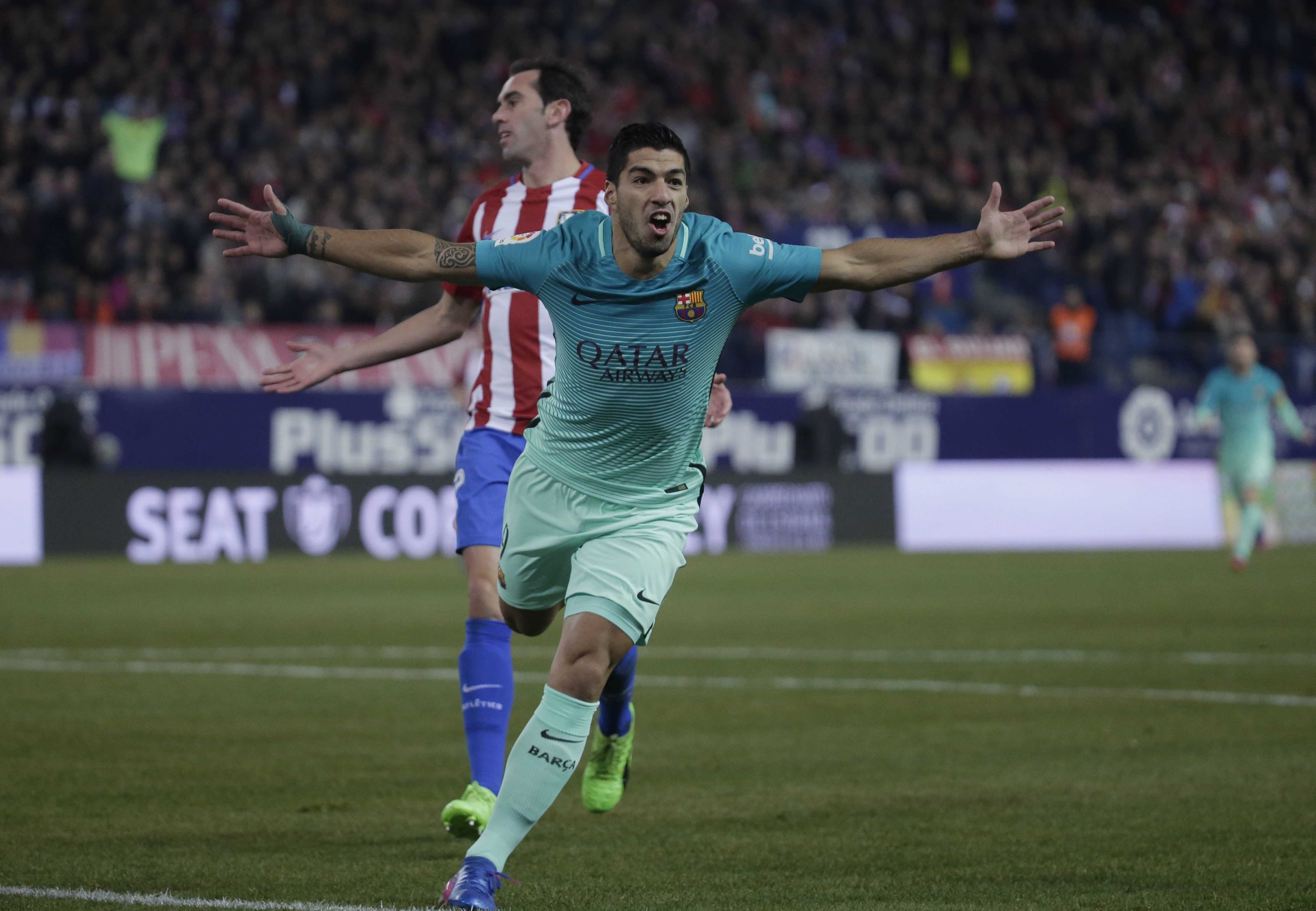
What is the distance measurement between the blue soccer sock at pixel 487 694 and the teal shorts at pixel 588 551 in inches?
20.0

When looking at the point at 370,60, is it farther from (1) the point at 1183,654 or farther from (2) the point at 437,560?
(1) the point at 1183,654

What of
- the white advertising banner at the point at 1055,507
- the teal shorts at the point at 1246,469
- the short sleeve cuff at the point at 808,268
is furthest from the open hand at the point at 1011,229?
the white advertising banner at the point at 1055,507

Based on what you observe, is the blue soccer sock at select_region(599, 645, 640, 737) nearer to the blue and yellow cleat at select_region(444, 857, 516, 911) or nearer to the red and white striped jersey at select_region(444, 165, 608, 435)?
the red and white striped jersey at select_region(444, 165, 608, 435)

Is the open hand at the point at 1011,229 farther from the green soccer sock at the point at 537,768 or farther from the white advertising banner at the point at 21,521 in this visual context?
the white advertising banner at the point at 21,521

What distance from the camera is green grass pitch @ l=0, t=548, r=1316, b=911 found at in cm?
519

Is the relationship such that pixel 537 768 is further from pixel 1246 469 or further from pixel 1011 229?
pixel 1246 469

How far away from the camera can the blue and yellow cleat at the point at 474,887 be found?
4570 mm

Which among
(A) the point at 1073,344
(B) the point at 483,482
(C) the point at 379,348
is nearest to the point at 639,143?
(C) the point at 379,348

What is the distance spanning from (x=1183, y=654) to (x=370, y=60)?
20.1m

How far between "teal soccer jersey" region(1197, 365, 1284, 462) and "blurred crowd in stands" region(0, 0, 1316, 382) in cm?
651

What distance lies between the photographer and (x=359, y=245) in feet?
16.7

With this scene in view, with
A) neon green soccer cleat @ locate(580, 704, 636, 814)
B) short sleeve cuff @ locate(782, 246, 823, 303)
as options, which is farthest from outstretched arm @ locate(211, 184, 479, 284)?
neon green soccer cleat @ locate(580, 704, 636, 814)

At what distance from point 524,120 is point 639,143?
5.76 ft

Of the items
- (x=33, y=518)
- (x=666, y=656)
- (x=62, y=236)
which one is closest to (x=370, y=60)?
(x=62, y=236)
